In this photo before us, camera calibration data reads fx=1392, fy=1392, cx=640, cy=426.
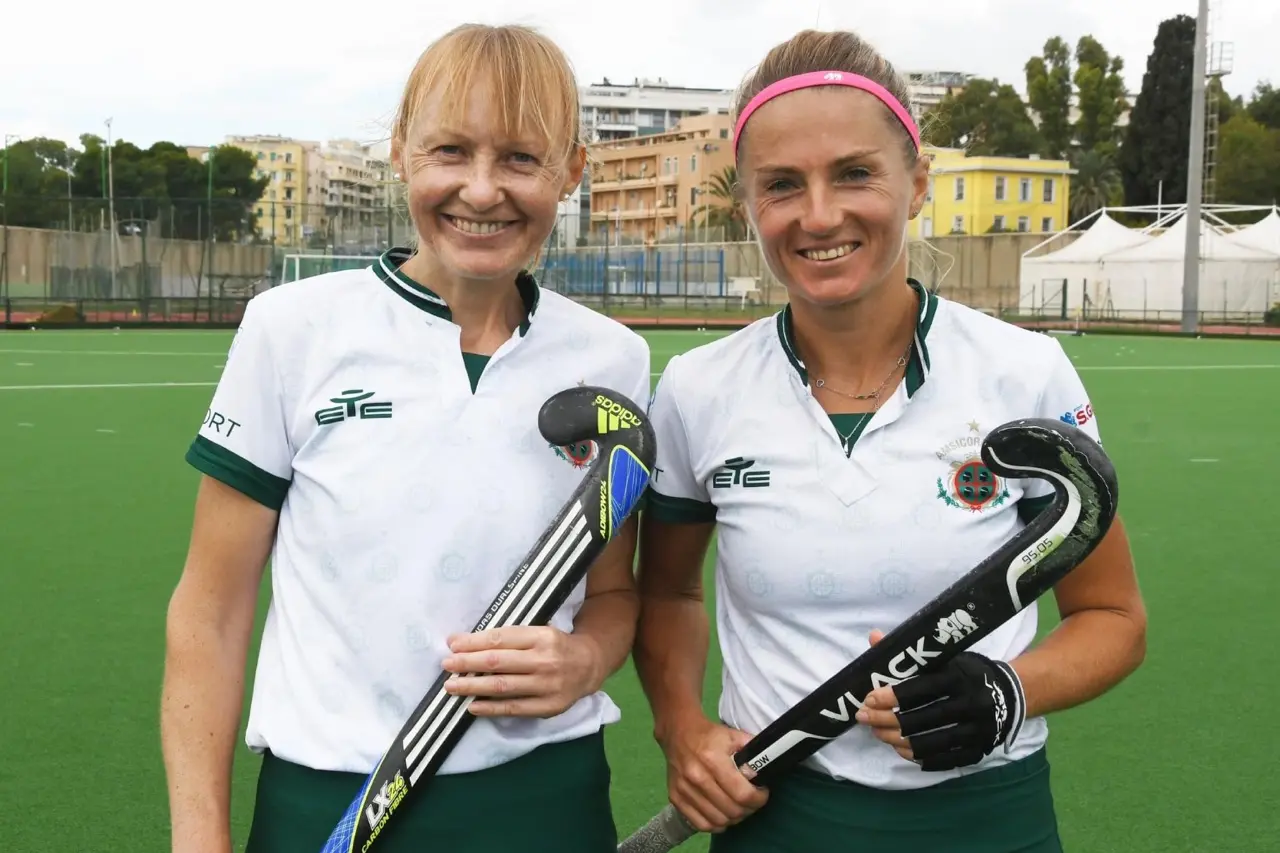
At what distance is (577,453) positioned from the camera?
6.39ft

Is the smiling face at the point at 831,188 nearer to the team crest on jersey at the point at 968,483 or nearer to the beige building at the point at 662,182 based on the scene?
the team crest on jersey at the point at 968,483

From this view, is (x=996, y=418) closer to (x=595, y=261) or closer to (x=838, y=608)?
(x=838, y=608)

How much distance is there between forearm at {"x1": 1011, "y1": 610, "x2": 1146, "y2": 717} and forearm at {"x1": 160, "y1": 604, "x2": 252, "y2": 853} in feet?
3.53

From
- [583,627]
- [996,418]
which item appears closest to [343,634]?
[583,627]

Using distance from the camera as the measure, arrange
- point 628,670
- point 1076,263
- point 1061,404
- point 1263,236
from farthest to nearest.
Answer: point 1076,263 < point 1263,236 < point 628,670 < point 1061,404

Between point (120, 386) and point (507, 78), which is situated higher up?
point (507, 78)

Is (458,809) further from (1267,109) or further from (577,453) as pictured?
(1267,109)

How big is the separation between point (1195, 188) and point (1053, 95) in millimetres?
46765

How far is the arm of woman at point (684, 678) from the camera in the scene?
6.54 feet

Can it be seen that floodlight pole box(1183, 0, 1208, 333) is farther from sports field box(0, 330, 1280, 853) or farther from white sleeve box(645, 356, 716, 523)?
white sleeve box(645, 356, 716, 523)

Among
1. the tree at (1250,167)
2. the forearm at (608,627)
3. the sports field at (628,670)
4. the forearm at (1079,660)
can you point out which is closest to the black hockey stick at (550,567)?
the forearm at (608,627)

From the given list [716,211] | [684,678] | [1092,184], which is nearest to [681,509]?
[684,678]

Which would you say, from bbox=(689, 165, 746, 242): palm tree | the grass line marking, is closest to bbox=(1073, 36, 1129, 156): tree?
bbox=(689, 165, 746, 242): palm tree

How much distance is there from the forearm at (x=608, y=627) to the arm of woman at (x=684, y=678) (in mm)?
90
